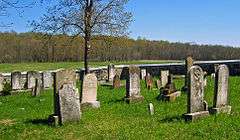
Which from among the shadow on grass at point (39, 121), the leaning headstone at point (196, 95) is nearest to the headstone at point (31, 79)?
the shadow on grass at point (39, 121)

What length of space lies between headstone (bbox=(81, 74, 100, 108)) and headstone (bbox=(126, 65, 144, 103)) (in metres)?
1.63

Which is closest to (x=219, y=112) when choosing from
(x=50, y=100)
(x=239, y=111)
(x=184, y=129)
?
(x=239, y=111)

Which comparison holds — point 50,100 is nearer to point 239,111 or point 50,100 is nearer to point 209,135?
point 239,111

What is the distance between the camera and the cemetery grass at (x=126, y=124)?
12703 millimetres

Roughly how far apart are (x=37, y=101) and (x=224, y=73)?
10.7 meters

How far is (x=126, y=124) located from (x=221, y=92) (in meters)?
3.27

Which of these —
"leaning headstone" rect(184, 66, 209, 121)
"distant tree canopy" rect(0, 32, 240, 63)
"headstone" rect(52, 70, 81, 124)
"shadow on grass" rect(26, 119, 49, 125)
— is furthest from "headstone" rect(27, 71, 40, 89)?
"distant tree canopy" rect(0, 32, 240, 63)

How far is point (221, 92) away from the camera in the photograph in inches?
626

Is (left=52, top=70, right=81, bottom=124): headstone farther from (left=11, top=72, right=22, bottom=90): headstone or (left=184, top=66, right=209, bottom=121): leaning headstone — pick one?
(left=11, top=72, right=22, bottom=90): headstone

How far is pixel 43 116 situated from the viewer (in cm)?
Result: 1778

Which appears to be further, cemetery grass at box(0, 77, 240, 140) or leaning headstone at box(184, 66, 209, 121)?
leaning headstone at box(184, 66, 209, 121)

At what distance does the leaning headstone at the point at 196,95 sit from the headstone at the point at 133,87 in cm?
577

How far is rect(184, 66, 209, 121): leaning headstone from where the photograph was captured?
14.7 m

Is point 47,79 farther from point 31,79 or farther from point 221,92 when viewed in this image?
point 221,92
